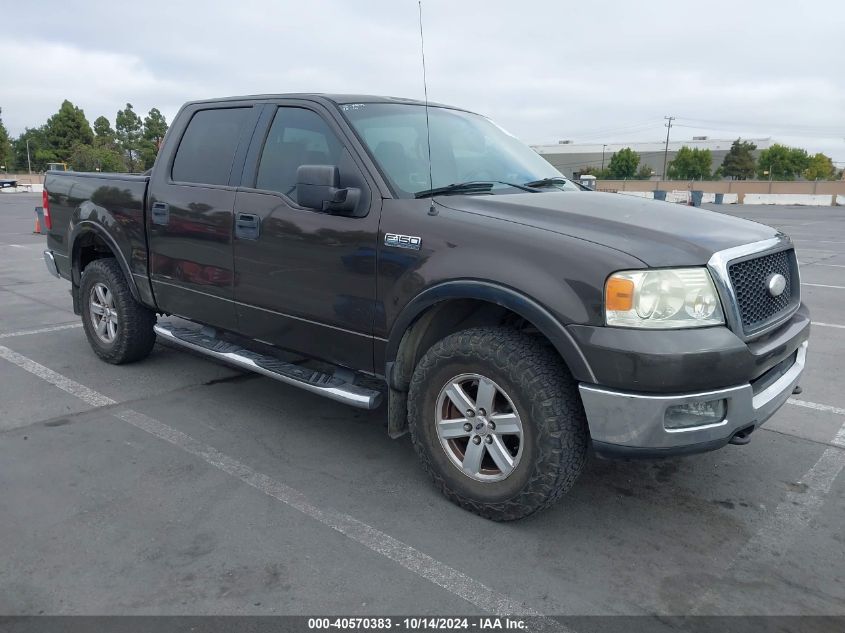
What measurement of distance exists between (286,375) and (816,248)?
1571 cm

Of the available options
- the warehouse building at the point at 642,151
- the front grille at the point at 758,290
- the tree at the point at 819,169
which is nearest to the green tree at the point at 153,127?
the warehouse building at the point at 642,151

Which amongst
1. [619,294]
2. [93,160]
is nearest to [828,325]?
[619,294]

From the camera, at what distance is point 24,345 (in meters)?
6.11

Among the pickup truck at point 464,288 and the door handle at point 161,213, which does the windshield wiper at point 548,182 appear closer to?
the pickup truck at point 464,288

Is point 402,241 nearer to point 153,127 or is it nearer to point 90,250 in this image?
point 90,250

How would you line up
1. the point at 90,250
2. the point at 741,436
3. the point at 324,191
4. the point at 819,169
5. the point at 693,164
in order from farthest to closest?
the point at 819,169
the point at 693,164
the point at 90,250
the point at 324,191
the point at 741,436

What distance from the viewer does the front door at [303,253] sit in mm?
3537

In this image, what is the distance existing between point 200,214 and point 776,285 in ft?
10.8

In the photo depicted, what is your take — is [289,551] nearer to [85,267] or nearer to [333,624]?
[333,624]

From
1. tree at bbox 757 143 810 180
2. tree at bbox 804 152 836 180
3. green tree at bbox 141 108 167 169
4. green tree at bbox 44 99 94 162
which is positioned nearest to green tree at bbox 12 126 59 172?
green tree at bbox 44 99 94 162

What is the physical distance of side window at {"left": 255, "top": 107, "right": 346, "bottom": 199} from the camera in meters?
3.84

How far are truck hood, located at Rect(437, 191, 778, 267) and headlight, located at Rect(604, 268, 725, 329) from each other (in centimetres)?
7

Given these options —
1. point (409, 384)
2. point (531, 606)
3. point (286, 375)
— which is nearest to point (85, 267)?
point (286, 375)

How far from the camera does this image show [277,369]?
13.3ft
